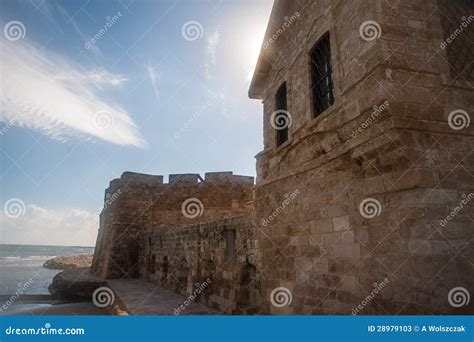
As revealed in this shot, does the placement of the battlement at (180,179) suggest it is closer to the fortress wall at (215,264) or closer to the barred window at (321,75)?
the fortress wall at (215,264)

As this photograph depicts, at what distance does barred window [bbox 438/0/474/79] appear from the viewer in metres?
4.14

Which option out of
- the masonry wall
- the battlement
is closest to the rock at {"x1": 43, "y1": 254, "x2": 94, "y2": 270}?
the battlement

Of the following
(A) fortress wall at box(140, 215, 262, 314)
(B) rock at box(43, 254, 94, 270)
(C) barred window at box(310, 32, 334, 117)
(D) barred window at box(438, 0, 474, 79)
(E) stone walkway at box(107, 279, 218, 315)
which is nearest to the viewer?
(D) barred window at box(438, 0, 474, 79)

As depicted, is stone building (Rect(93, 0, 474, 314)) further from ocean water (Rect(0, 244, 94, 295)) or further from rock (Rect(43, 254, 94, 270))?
rock (Rect(43, 254, 94, 270))

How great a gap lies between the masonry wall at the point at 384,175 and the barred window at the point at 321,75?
149mm

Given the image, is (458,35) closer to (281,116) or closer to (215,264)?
(281,116)

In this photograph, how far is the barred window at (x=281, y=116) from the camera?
256 inches

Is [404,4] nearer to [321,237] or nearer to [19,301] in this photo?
[321,237]

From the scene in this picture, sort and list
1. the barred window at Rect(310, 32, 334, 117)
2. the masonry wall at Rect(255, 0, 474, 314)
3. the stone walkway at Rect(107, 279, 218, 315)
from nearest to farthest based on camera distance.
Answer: the masonry wall at Rect(255, 0, 474, 314) < the barred window at Rect(310, 32, 334, 117) < the stone walkway at Rect(107, 279, 218, 315)

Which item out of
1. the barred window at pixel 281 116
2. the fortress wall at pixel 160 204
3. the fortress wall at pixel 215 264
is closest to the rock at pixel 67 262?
the fortress wall at pixel 160 204

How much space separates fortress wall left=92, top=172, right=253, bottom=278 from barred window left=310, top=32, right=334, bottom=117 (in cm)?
1463

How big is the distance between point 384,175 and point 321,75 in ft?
8.06

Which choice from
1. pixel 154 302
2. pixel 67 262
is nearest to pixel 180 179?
pixel 154 302

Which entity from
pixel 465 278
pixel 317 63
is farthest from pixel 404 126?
pixel 317 63
